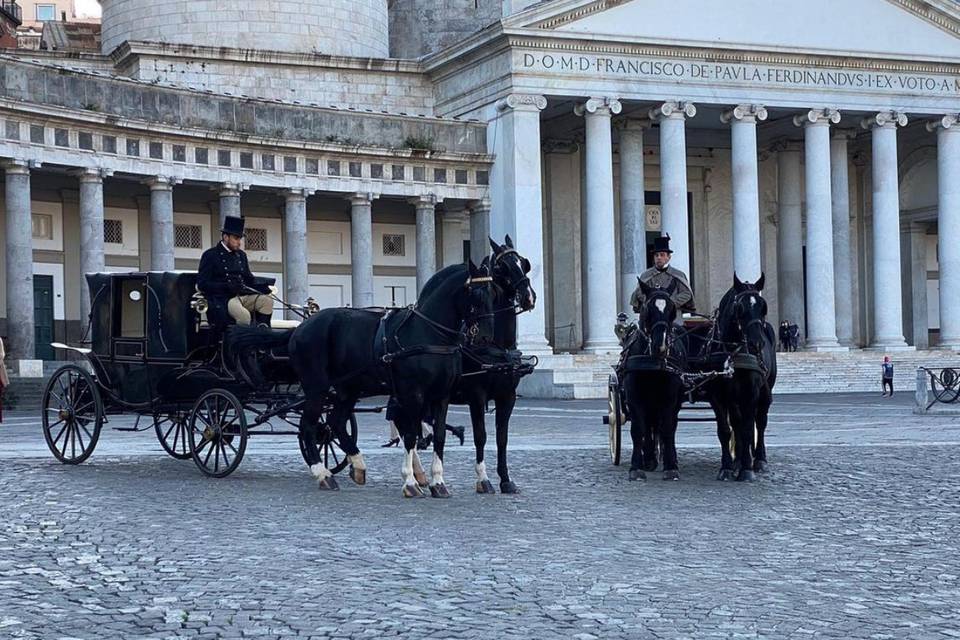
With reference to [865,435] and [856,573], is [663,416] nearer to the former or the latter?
[856,573]

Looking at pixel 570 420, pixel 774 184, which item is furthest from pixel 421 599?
pixel 774 184

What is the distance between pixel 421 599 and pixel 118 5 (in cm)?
4157

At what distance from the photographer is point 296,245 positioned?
3866 cm

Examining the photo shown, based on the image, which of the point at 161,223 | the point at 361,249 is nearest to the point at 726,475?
the point at 161,223

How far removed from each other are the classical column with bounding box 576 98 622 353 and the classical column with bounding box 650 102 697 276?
64.8 inches

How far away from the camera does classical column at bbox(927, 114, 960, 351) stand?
45938mm

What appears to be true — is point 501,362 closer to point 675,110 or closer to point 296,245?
point 296,245

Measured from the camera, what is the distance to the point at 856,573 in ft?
29.1

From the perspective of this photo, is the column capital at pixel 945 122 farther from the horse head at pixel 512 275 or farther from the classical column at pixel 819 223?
the horse head at pixel 512 275

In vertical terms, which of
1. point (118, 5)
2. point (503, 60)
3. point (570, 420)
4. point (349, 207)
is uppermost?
point (118, 5)

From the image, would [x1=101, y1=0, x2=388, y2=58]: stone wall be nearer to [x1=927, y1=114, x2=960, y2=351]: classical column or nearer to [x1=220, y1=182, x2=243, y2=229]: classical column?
[x1=220, y1=182, x2=243, y2=229]: classical column

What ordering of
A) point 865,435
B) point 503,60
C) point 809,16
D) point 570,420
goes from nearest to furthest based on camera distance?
1. point 865,435
2. point 570,420
3. point 503,60
4. point 809,16

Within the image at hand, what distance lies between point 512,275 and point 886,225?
115 ft

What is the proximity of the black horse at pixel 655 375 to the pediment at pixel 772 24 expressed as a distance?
2710cm
